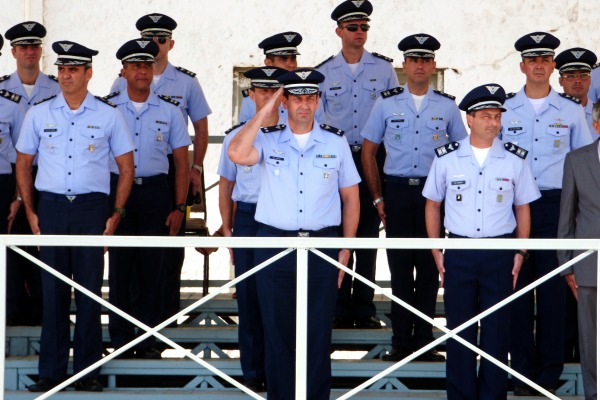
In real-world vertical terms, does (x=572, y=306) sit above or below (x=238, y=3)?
below

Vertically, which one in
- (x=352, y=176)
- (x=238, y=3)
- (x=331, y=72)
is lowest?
(x=352, y=176)

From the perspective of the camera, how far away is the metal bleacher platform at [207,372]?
7.75 metres

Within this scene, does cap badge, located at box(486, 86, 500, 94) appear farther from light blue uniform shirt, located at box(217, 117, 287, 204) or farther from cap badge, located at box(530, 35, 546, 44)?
light blue uniform shirt, located at box(217, 117, 287, 204)

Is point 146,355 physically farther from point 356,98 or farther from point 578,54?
point 578,54

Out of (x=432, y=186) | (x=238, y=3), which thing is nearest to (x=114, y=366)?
(x=432, y=186)

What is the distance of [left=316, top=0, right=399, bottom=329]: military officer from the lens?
850 cm

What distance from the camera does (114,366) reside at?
7.89 meters

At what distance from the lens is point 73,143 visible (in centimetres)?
771

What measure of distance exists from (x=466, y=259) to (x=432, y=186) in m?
0.49

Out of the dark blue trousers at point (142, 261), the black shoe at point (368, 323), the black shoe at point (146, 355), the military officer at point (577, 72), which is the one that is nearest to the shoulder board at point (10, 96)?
the dark blue trousers at point (142, 261)

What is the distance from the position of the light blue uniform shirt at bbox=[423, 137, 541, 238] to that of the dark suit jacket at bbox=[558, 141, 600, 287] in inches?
10.3

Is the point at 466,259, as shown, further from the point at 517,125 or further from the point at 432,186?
the point at 517,125

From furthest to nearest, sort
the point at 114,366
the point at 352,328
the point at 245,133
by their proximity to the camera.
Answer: the point at 352,328
the point at 114,366
the point at 245,133

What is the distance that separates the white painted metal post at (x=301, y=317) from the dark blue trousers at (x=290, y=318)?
67cm
